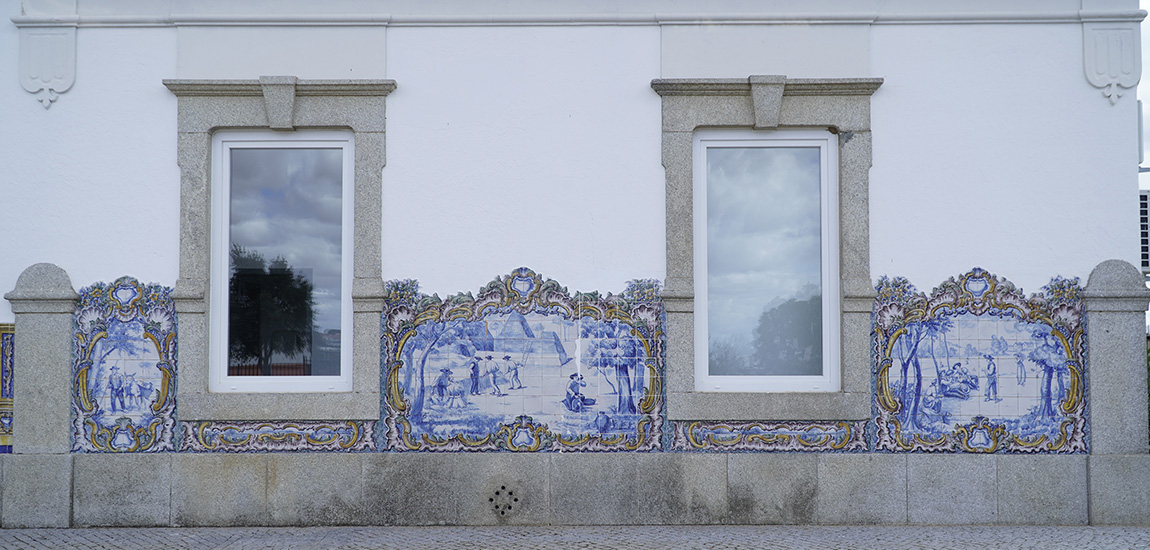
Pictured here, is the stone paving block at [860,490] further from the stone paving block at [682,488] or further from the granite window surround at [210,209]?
the granite window surround at [210,209]

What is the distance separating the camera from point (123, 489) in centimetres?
666

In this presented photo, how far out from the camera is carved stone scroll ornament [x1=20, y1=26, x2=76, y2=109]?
6805mm

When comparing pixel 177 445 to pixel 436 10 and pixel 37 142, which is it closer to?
pixel 37 142

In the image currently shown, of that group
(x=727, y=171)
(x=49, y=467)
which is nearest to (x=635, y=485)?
(x=727, y=171)

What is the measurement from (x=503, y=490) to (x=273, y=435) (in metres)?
1.78

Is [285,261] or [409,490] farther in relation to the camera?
[285,261]

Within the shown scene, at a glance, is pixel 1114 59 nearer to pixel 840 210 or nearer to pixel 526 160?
pixel 840 210

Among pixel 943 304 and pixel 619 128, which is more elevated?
pixel 619 128

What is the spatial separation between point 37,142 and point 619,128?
4455 mm

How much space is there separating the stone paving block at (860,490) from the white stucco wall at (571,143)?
1449mm

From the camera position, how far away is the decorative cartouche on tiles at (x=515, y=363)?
22.1 ft

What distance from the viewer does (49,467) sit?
6.64m

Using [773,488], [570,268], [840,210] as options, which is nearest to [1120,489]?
[773,488]

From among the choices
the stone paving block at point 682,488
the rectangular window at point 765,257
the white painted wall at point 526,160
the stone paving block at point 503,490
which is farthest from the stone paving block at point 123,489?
the rectangular window at point 765,257
